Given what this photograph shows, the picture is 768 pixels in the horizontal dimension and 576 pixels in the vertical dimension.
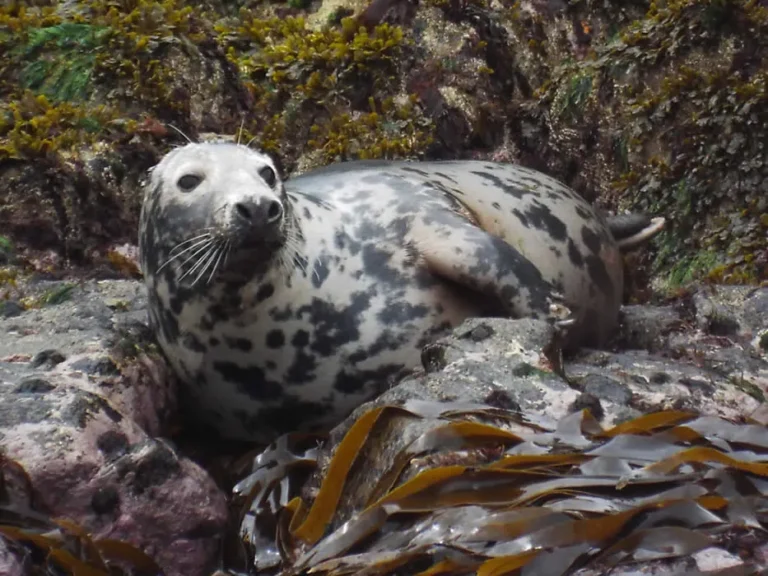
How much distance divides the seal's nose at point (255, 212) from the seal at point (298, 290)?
4cm

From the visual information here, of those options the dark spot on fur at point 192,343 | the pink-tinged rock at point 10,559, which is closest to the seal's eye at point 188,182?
the dark spot on fur at point 192,343

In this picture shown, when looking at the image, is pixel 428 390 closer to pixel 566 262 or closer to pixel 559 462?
pixel 559 462

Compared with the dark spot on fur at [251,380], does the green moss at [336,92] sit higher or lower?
higher

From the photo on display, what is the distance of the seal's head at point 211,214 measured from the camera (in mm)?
2672

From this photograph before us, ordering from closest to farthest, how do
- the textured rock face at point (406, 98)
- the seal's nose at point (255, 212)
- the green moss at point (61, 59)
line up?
the seal's nose at point (255, 212) < the textured rock face at point (406, 98) < the green moss at point (61, 59)

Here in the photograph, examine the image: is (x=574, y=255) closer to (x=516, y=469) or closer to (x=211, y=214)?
(x=211, y=214)

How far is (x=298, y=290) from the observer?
3.02 m

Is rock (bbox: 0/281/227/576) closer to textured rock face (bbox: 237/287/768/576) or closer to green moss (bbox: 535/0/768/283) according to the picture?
textured rock face (bbox: 237/287/768/576)

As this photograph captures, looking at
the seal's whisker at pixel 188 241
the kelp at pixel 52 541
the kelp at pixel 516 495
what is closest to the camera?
the kelp at pixel 516 495

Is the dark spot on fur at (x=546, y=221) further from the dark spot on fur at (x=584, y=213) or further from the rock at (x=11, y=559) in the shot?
the rock at (x=11, y=559)

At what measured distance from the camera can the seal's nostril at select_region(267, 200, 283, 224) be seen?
2.66 metres

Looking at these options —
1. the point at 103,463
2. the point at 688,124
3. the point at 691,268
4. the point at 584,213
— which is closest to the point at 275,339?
the point at 103,463

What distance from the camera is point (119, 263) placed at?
15.6ft

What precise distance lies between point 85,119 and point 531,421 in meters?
3.45
